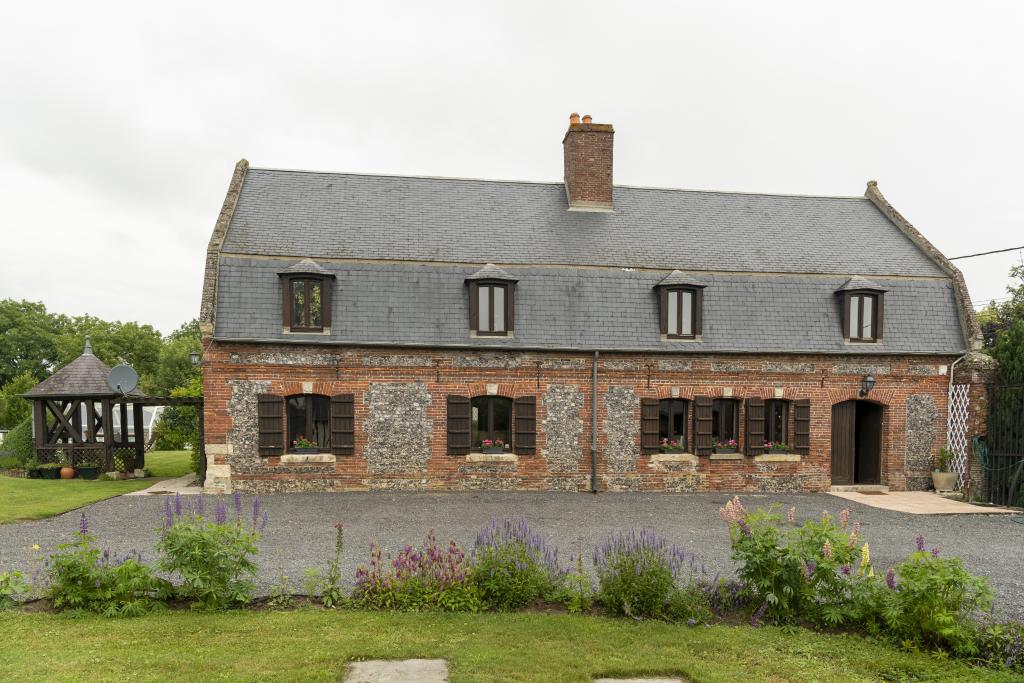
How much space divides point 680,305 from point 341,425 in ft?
30.5

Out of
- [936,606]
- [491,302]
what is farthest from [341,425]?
[936,606]

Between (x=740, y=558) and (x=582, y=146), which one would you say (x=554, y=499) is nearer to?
(x=740, y=558)

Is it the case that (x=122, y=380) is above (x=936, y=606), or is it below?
above

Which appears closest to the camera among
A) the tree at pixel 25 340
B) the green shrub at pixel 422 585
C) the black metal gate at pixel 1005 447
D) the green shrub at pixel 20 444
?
the green shrub at pixel 422 585

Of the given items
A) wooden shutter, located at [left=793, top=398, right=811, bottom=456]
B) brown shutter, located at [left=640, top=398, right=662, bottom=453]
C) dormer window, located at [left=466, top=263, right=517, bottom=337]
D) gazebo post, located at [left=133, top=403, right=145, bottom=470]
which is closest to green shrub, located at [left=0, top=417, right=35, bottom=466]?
gazebo post, located at [left=133, top=403, right=145, bottom=470]

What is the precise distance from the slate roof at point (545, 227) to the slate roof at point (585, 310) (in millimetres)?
515

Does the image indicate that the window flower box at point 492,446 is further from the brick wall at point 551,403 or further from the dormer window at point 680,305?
the dormer window at point 680,305

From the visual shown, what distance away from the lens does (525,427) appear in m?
15.8

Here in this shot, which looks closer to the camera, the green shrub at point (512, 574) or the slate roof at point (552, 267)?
the green shrub at point (512, 574)

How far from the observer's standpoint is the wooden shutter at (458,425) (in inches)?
615

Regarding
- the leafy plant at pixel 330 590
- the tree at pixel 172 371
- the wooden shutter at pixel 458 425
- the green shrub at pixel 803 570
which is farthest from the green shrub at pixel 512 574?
the tree at pixel 172 371

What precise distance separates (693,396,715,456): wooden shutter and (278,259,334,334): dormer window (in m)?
9.70

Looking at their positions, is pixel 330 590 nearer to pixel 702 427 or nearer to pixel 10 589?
pixel 10 589

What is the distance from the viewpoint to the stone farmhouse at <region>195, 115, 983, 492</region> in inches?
603
